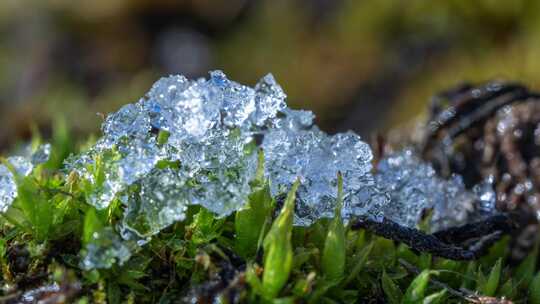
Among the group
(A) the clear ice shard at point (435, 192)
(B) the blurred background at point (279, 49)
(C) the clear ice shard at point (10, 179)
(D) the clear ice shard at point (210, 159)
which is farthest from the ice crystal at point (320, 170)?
(B) the blurred background at point (279, 49)

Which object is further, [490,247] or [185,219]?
[490,247]

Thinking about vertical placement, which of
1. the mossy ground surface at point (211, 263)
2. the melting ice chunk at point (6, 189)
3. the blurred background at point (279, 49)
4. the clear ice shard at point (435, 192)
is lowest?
the mossy ground surface at point (211, 263)

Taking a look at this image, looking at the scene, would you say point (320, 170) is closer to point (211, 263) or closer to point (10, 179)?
point (211, 263)

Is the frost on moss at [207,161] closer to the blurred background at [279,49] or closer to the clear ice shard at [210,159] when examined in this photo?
the clear ice shard at [210,159]

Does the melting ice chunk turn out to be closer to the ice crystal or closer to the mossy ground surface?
the mossy ground surface

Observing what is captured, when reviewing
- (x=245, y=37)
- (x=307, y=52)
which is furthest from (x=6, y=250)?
(x=245, y=37)

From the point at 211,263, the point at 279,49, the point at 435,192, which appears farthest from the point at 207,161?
the point at 279,49

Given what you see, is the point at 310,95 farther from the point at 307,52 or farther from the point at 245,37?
the point at 245,37
